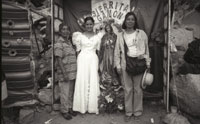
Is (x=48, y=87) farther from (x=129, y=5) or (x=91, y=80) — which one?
(x=129, y=5)

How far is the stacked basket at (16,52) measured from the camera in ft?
11.6

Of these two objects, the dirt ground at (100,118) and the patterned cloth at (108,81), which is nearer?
the dirt ground at (100,118)

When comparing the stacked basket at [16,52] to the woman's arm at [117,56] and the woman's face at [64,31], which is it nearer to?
the woman's face at [64,31]

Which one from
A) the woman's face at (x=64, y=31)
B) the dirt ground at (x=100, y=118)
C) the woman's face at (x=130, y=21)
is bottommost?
the dirt ground at (x=100, y=118)

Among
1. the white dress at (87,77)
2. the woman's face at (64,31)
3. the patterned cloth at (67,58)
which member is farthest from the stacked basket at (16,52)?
the white dress at (87,77)

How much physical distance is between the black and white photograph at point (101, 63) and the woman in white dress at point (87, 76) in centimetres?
2

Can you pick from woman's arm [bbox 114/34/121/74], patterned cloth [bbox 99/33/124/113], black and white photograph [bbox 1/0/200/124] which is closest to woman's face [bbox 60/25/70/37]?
black and white photograph [bbox 1/0/200/124]

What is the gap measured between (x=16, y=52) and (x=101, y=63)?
6.06 ft

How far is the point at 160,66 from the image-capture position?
523 cm

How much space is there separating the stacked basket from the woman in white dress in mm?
1141

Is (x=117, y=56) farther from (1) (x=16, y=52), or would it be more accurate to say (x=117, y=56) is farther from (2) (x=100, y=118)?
(1) (x=16, y=52)

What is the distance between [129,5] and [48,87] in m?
2.92

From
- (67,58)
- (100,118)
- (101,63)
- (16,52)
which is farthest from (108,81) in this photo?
(16,52)

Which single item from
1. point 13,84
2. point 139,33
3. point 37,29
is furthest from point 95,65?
point 37,29
